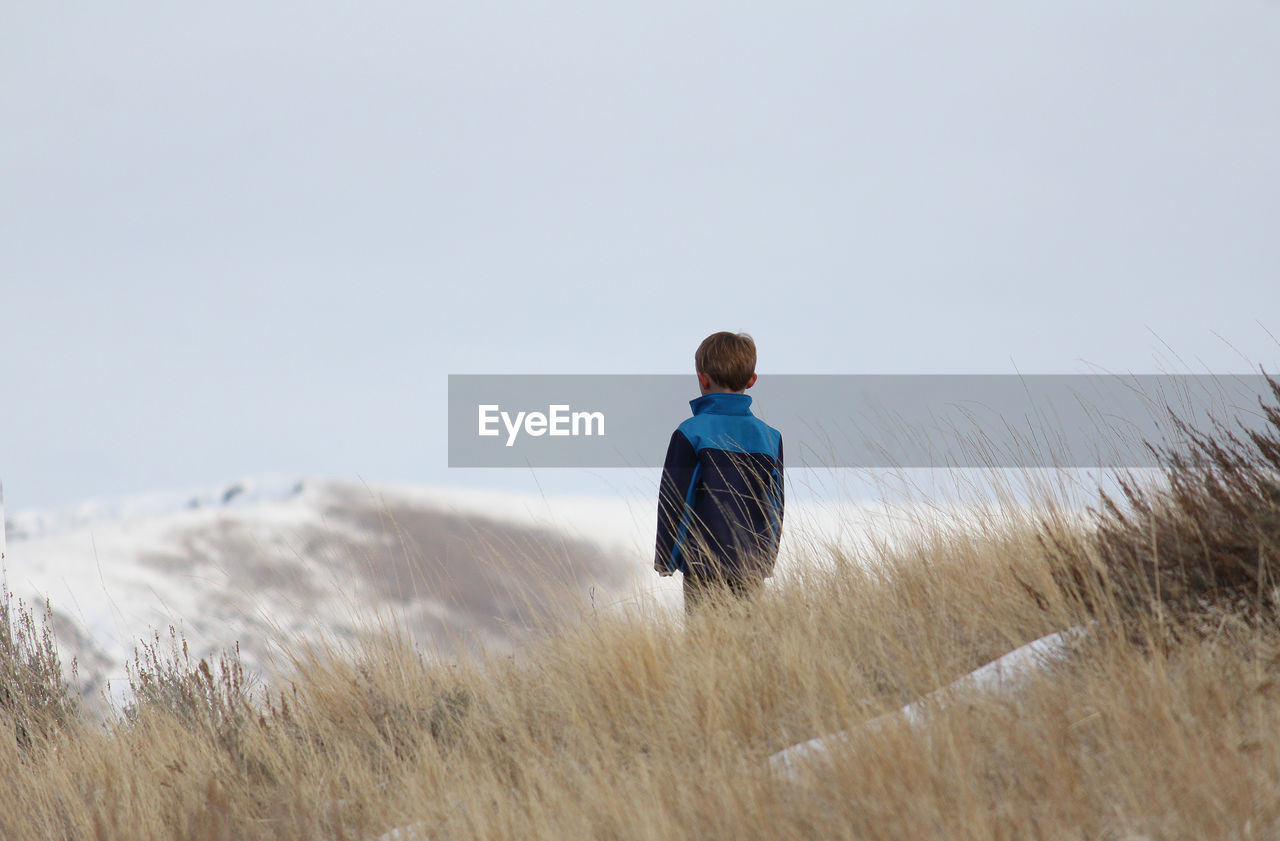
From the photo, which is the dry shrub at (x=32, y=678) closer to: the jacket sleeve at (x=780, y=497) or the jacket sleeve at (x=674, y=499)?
the jacket sleeve at (x=674, y=499)

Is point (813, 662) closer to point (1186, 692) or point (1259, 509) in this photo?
point (1186, 692)

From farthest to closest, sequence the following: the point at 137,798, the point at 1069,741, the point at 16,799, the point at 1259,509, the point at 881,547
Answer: the point at 881,547
the point at 16,799
the point at 137,798
the point at 1259,509
the point at 1069,741

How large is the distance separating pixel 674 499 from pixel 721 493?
27 centimetres

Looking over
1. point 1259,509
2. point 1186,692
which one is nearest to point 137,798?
point 1186,692

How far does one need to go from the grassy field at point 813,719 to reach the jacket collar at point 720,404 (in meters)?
1.01

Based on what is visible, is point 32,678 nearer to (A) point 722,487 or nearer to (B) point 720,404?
(A) point 722,487

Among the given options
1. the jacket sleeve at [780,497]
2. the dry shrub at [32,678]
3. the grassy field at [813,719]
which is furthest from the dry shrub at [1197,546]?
the dry shrub at [32,678]

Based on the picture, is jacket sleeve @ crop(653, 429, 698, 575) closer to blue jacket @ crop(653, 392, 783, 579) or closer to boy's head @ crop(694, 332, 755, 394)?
blue jacket @ crop(653, 392, 783, 579)

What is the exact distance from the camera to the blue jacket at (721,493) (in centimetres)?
503

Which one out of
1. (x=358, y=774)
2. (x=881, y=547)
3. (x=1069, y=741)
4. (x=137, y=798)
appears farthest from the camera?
(x=881, y=547)

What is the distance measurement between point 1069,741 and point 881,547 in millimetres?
2454

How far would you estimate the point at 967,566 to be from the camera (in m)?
4.80

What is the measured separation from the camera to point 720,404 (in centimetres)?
518

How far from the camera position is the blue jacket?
16.5 feet
